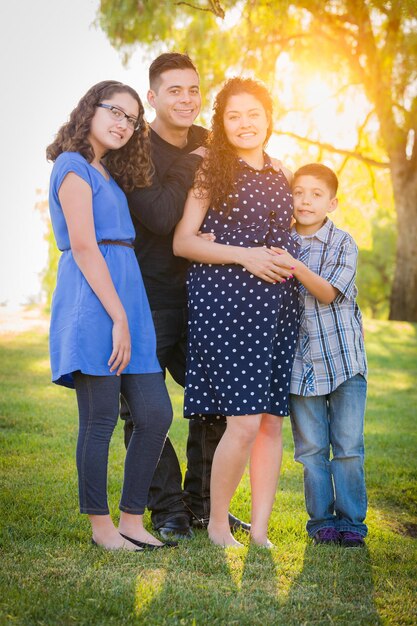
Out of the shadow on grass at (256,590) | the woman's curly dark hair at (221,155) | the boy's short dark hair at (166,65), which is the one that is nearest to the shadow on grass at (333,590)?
the shadow on grass at (256,590)

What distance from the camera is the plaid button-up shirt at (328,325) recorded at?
3463 millimetres

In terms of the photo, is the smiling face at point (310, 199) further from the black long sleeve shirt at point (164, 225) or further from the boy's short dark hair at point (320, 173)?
the black long sleeve shirt at point (164, 225)

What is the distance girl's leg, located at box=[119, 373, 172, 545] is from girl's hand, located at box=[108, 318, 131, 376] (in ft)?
0.50

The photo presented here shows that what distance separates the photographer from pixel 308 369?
3.48m

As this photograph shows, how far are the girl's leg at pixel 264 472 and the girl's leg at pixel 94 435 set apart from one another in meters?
0.59

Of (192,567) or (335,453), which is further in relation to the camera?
(335,453)

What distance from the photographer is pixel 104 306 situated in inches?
119

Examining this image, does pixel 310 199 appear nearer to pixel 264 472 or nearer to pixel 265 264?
pixel 265 264

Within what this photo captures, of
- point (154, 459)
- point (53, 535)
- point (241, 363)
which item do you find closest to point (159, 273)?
point (241, 363)

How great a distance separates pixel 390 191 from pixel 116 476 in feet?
46.8

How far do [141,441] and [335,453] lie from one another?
95cm

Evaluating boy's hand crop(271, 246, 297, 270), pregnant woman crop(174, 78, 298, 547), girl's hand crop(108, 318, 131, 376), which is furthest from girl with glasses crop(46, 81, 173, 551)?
boy's hand crop(271, 246, 297, 270)

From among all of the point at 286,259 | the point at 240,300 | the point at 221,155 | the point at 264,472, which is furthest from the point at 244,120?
the point at 264,472

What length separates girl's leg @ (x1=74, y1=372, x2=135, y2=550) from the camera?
302 centimetres
